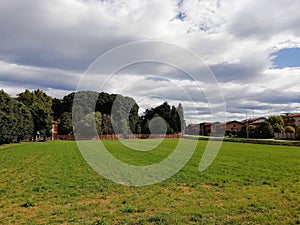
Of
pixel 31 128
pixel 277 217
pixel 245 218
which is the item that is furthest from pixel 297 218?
pixel 31 128

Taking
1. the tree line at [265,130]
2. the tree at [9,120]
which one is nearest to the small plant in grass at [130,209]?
the tree at [9,120]

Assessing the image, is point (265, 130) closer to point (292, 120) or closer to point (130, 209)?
point (292, 120)

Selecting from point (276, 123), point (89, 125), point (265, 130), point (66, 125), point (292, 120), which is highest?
point (292, 120)

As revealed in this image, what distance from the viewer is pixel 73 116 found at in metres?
102

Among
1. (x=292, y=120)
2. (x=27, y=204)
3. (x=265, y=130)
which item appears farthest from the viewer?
(x=292, y=120)

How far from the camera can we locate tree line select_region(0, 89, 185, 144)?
61.8 metres

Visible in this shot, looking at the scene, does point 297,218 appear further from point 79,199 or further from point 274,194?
point 79,199

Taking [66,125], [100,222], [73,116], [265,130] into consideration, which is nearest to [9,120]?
[73,116]

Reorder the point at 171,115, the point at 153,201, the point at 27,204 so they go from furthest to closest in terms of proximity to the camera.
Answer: the point at 171,115 < the point at 153,201 < the point at 27,204

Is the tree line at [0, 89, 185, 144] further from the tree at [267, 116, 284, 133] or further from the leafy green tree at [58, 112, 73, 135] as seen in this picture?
the tree at [267, 116, 284, 133]

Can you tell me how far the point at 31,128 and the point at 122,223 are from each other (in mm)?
77352

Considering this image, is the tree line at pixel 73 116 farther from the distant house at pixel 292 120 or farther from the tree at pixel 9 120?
the distant house at pixel 292 120

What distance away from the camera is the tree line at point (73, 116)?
6183 cm

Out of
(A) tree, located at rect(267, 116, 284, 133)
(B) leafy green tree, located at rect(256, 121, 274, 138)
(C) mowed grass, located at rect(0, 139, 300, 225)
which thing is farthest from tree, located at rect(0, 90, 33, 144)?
(A) tree, located at rect(267, 116, 284, 133)
